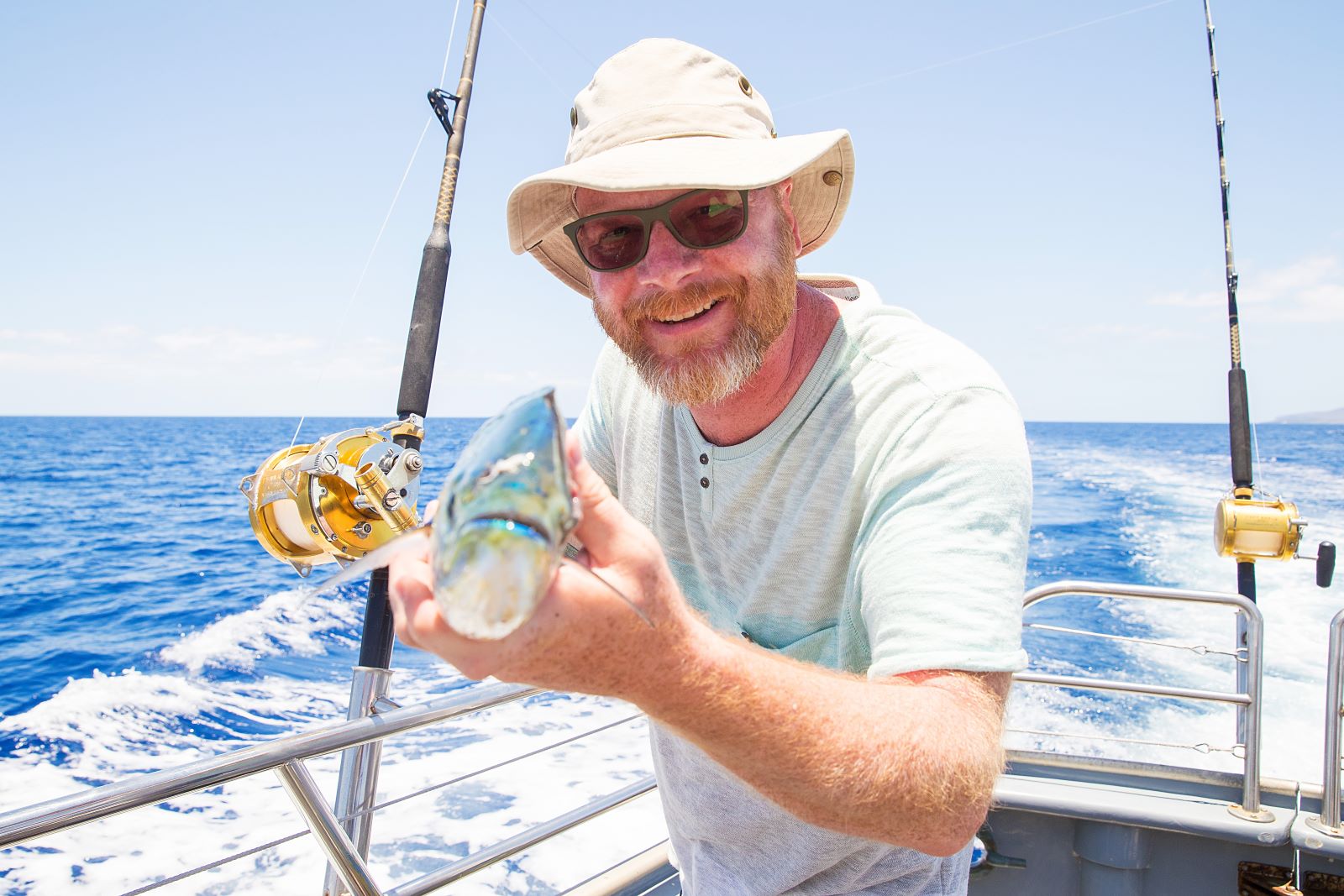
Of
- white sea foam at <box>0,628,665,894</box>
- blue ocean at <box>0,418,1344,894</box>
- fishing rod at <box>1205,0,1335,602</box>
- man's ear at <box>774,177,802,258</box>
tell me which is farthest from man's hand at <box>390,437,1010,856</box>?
fishing rod at <box>1205,0,1335,602</box>

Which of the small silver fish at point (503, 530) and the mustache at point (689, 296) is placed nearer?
the small silver fish at point (503, 530)

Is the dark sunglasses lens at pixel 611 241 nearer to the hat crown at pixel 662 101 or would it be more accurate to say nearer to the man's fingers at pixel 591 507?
the hat crown at pixel 662 101

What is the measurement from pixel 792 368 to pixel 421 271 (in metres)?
1.62

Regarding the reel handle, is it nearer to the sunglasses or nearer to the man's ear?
the man's ear

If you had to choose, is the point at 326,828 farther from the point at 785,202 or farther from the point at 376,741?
the point at 785,202

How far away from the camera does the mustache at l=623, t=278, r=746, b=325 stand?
1.56 m

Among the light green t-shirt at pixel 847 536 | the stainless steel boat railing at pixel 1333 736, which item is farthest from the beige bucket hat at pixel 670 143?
the stainless steel boat railing at pixel 1333 736

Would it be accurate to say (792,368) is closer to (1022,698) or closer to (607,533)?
(607,533)

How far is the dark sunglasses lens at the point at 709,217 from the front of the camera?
152cm

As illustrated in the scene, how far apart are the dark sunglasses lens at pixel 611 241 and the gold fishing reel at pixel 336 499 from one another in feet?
2.17

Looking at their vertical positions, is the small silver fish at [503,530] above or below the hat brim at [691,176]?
below

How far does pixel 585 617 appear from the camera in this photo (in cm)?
81

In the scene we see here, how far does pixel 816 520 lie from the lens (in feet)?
4.70

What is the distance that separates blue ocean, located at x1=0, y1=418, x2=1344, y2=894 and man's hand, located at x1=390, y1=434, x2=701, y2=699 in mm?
318
